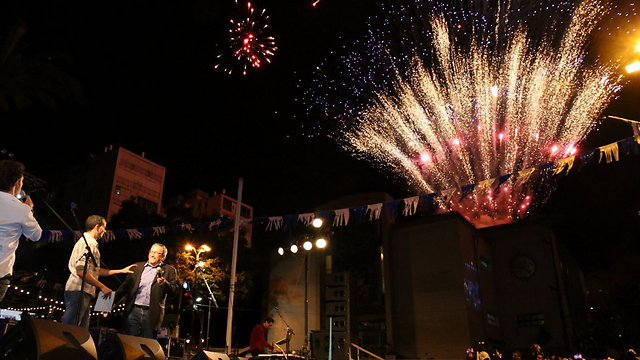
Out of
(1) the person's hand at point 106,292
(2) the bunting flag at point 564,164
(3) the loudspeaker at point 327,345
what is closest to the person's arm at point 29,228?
(1) the person's hand at point 106,292

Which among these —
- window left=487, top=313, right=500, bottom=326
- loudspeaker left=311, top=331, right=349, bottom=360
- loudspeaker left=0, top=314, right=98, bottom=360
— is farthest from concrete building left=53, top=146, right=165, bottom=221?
loudspeaker left=0, top=314, right=98, bottom=360

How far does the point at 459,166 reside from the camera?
1797 cm

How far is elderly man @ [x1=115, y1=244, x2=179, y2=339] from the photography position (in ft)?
19.3

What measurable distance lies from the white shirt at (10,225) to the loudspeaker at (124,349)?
42.9 inches

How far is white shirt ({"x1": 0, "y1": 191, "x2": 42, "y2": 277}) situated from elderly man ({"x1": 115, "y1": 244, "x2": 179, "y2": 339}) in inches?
79.4

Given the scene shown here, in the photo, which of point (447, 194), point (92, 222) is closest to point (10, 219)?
point (92, 222)

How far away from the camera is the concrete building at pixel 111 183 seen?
4331 cm

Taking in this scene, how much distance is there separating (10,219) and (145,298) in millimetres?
2325

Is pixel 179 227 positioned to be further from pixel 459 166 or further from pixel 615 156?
pixel 615 156

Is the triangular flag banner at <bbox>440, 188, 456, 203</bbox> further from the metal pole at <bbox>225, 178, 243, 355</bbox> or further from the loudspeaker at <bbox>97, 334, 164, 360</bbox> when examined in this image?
the loudspeaker at <bbox>97, 334, 164, 360</bbox>

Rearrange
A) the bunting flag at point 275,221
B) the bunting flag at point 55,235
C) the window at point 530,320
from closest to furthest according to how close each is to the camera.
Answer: the bunting flag at point 55,235 → the bunting flag at point 275,221 → the window at point 530,320

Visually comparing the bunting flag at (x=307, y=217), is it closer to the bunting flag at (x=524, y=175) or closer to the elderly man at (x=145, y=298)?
the bunting flag at (x=524, y=175)

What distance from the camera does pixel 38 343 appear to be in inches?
132

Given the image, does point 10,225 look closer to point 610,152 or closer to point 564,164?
point 564,164
